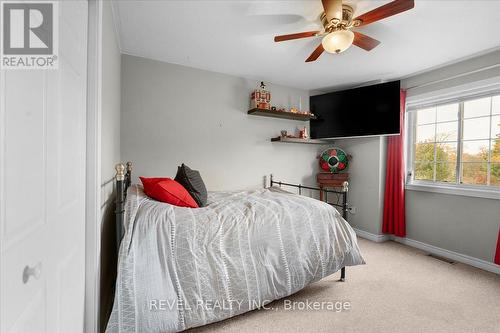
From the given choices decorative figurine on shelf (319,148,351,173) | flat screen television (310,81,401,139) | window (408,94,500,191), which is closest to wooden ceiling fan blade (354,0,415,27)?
flat screen television (310,81,401,139)

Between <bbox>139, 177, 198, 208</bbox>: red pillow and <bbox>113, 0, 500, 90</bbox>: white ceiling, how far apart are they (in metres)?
1.41

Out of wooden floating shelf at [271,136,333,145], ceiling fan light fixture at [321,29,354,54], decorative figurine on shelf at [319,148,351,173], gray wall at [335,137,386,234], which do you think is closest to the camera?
ceiling fan light fixture at [321,29,354,54]

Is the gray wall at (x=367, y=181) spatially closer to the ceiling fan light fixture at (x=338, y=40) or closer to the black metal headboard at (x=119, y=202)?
the ceiling fan light fixture at (x=338, y=40)

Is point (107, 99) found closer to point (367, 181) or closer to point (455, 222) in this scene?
point (367, 181)

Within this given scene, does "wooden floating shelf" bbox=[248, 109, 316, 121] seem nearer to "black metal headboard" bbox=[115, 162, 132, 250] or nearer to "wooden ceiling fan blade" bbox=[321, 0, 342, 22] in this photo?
"wooden ceiling fan blade" bbox=[321, 0, 342, 22]

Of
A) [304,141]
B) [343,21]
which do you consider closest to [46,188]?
[343,21]

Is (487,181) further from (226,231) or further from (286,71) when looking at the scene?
(226,231)

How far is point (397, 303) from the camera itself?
1.98 m

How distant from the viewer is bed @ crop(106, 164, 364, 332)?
139 cm

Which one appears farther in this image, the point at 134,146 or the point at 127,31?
the point at 134,146

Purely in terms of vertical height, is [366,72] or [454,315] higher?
[366,72]

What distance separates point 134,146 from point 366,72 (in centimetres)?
319

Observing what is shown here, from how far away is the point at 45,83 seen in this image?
87cm

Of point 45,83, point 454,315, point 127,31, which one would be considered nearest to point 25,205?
point 45,83
